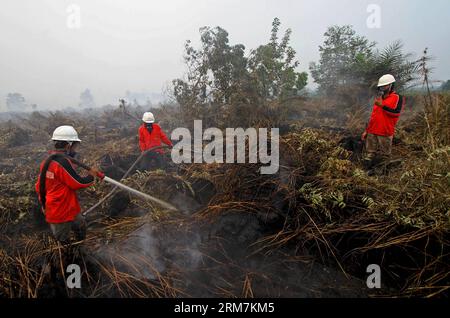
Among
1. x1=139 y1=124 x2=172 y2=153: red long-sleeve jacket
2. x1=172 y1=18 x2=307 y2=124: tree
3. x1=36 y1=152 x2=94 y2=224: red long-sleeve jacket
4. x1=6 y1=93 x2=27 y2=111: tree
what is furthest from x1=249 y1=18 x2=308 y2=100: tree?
x1=6 y1=93 x2=27 y2=111: tree

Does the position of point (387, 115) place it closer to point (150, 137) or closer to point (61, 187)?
point (150, 137)

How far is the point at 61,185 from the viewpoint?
2980mm

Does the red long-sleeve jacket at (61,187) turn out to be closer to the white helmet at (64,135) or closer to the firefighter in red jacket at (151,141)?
the white helmet at (64,135)

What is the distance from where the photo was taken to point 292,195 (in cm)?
328

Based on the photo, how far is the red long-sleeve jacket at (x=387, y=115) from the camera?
4.36 metres

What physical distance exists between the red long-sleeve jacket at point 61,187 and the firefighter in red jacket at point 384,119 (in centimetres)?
424

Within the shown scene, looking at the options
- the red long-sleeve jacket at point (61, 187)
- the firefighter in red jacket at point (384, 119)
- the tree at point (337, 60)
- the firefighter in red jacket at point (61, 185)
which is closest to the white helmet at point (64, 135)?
the firefighter in red jacket at point (61, 185)

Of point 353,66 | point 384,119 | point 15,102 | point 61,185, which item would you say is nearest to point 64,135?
point 61,185

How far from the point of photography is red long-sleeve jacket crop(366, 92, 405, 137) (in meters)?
4.36

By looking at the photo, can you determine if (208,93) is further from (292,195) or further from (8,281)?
(8,281)

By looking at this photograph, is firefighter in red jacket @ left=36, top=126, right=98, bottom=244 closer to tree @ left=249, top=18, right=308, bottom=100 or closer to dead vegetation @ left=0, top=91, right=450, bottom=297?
dead vegetation @ left=0, top=91, right=450, bottom=297
